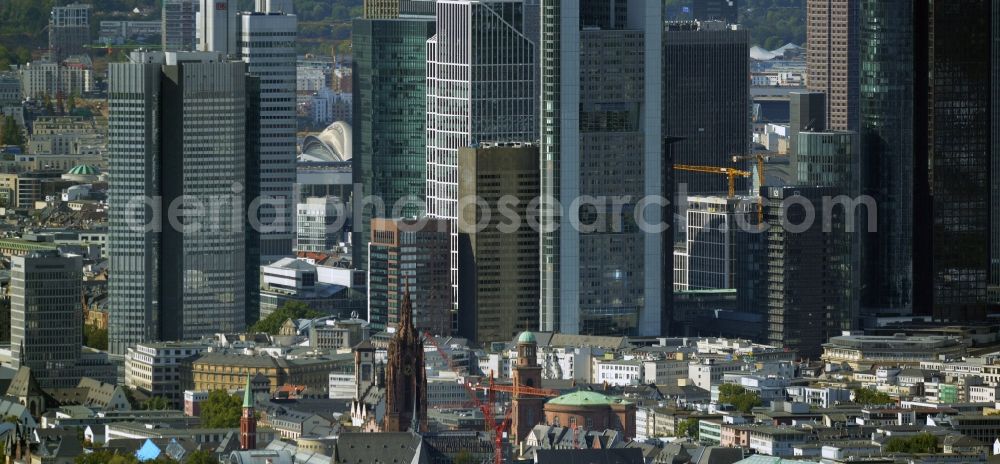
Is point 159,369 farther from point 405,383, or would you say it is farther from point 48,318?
point 405,383

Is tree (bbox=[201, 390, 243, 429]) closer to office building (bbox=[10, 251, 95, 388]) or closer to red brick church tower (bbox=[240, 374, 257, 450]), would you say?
red brick church tower (bbox=[240, 374, 257, 450])

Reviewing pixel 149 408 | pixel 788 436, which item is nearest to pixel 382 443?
pixel 788 436

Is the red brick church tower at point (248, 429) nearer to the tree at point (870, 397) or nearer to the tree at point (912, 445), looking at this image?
the tree at point (912, 445)

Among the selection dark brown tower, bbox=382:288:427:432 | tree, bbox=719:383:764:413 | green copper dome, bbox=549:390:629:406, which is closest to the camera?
dark brown tower, bbox=382:288:427:432

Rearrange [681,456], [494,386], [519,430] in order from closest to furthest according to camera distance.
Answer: [681,456] < [519,430] < [494,386]

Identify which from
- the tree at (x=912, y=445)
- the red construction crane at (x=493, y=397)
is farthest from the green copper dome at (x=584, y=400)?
the tree at (x=912, y=445)

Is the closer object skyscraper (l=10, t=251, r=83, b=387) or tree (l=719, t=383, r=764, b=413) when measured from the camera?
tree (l=719, t=383, r=764, b=413)

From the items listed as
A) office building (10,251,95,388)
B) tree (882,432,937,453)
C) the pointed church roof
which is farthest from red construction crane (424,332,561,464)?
office building (10,251,95,388)

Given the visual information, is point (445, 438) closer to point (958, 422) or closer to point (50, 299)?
point (958, 422)
